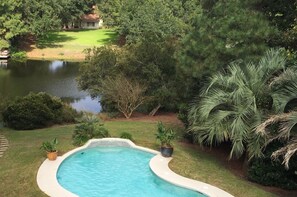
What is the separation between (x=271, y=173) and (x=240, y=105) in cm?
248

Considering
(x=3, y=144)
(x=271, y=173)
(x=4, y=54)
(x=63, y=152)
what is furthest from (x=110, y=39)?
(x=271, y=173)

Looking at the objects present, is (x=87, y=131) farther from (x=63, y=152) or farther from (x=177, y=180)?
(x=177, y=180)

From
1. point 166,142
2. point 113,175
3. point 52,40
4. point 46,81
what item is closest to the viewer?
point 113,175

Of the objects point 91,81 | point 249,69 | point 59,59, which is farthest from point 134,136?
point 59,59

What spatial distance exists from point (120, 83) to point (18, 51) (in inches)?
1498

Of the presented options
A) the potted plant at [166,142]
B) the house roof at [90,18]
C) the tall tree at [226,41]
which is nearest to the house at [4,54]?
the house roof at [90,18]

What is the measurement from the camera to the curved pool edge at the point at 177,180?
12775mm

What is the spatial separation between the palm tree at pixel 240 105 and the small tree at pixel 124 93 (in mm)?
9737

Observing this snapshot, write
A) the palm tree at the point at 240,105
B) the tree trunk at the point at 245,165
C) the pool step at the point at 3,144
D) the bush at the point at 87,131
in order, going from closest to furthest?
the palm tree at the point at 240,105 → the tree trunk at the point at 245,165 → the pool step at the point at 3,144 → the bush at the point at 87,131

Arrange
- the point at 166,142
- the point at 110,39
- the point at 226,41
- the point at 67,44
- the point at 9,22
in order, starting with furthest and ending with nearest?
the point at 110,39 < the point at 67,44 < the point at 9,22 < the point at 226,41 < the point at 166,142

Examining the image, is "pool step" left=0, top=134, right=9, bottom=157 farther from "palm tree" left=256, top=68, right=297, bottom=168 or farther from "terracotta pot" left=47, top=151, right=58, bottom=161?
"palm tree" left=256, top=68, right=297, bottom=168

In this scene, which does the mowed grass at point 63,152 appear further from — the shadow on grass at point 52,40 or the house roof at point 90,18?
the house roof at point 90,18

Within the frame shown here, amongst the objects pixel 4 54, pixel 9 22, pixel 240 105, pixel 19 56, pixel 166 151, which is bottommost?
pixel 19 56

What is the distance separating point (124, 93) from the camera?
24688 mm
